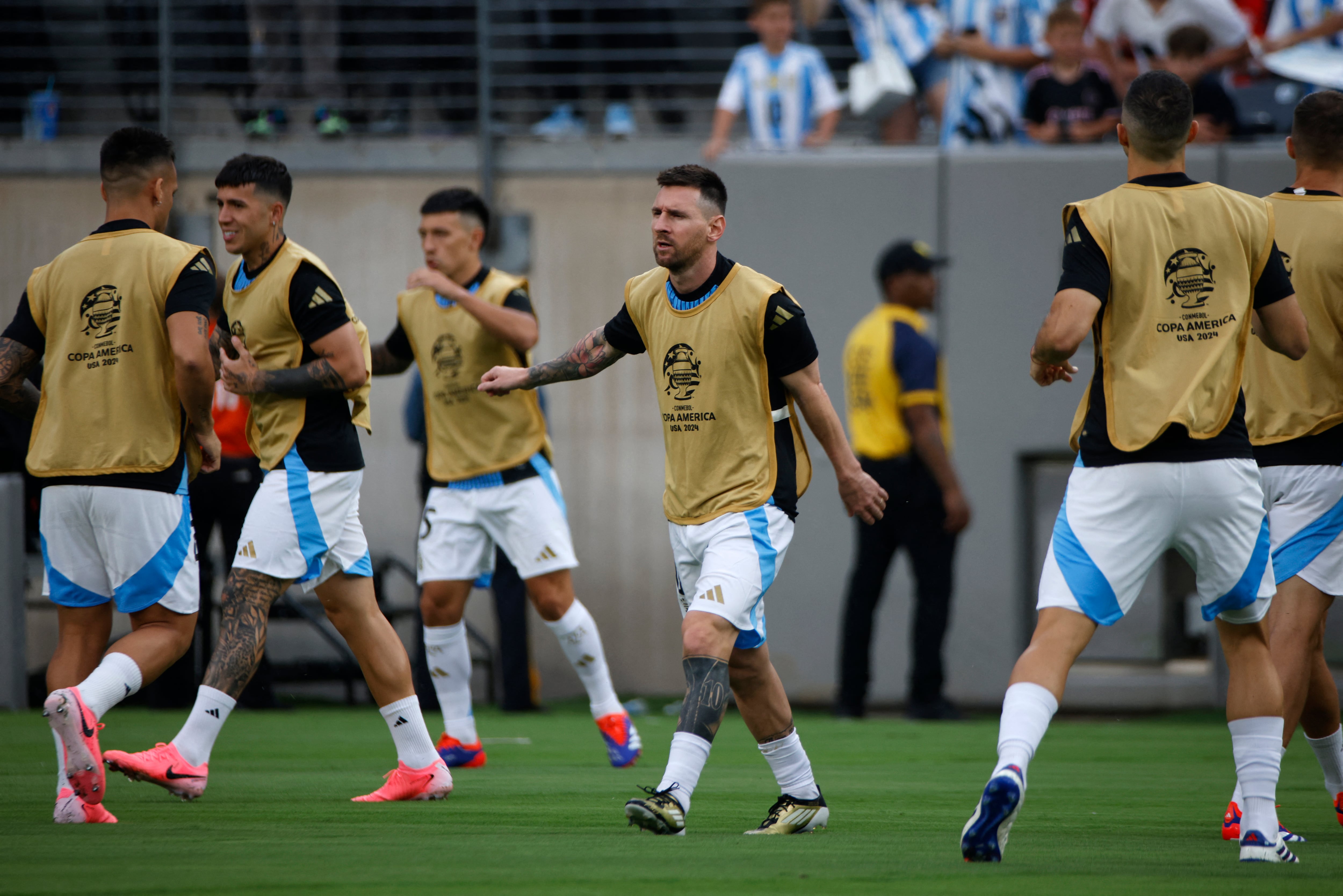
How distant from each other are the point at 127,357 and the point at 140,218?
0.56m

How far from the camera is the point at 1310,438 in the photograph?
5145 millimetres

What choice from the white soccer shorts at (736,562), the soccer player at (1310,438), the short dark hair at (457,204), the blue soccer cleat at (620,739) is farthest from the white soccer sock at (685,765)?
the short dark hair at (457,204)

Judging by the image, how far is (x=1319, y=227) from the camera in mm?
5168

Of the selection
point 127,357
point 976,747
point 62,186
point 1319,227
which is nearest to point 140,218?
point 127,357

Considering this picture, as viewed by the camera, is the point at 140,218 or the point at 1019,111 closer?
the point at 140,218

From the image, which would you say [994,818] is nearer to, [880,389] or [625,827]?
[625,827]

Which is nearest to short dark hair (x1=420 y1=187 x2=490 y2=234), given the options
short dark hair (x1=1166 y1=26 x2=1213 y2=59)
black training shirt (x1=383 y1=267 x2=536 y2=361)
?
black training shirt (x1=383 y1=267 x2=536 y2=361)

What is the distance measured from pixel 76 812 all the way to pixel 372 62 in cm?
975

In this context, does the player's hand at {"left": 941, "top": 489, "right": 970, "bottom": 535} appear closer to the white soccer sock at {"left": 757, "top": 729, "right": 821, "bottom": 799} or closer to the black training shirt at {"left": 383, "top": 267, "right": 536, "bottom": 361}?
the black training shirt at {"left": 383, "top": 267, "right": 536, "bottom": 361}

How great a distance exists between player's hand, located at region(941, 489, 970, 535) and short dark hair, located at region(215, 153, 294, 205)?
520 centimetres

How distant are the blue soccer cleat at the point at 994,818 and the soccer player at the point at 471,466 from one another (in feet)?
11.9

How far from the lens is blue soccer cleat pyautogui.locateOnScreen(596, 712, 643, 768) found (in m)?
7.16

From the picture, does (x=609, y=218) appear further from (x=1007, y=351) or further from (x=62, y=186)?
(x=62, y=186)

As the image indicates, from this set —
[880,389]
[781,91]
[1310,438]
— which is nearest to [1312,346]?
[1310,438]
